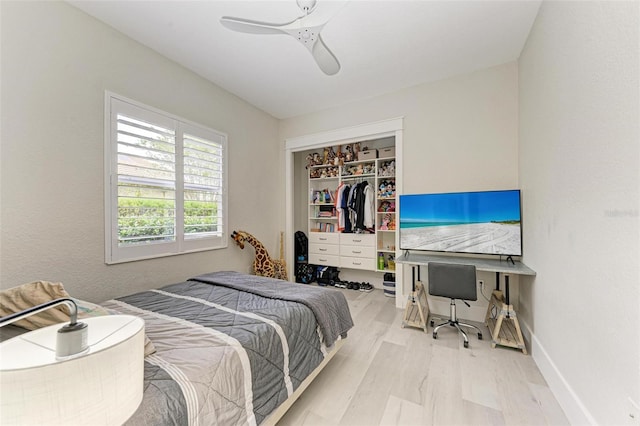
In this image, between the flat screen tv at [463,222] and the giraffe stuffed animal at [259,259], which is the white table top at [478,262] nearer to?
the flat screen tv at [463,222]

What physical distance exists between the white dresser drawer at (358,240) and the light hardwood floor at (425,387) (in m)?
1.56

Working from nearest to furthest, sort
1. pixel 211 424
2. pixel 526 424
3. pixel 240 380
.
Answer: pixel 211 424, pixel 240 380, pixel 526 424

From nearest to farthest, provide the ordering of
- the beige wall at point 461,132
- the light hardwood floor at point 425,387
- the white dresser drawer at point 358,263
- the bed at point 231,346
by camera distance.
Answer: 1. the bed at point 231,346
2. the light hardwood floor at point 425,387
3. the beige wall at point 461,132
4. the white dresser drawer at point 358,263

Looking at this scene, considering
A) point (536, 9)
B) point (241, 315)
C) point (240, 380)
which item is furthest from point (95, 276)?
point (536, 9)

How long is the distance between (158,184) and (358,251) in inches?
110

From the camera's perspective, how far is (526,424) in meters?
1.41

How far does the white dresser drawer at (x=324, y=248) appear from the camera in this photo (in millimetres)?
4078

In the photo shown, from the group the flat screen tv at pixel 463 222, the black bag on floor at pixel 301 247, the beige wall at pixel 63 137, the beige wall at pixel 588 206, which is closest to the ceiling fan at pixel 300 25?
the beige wall at pixel 63 137

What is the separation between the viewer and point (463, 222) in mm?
2646

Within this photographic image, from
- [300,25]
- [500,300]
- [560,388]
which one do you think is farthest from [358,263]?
[300,25]

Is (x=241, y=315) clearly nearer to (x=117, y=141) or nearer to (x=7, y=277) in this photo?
(x=7, y=277)

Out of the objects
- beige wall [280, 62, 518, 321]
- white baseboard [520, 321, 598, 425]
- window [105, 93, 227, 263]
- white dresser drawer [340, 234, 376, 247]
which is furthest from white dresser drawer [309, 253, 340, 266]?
white baseboard [520, 321, 598, 425]

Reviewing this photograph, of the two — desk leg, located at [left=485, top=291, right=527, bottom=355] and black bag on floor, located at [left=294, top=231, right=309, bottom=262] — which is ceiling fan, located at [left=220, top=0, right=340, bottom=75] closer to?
desk leg, located at [left=485, top=291, right=527, bottom=355]

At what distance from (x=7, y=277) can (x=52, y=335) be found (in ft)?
5.60
